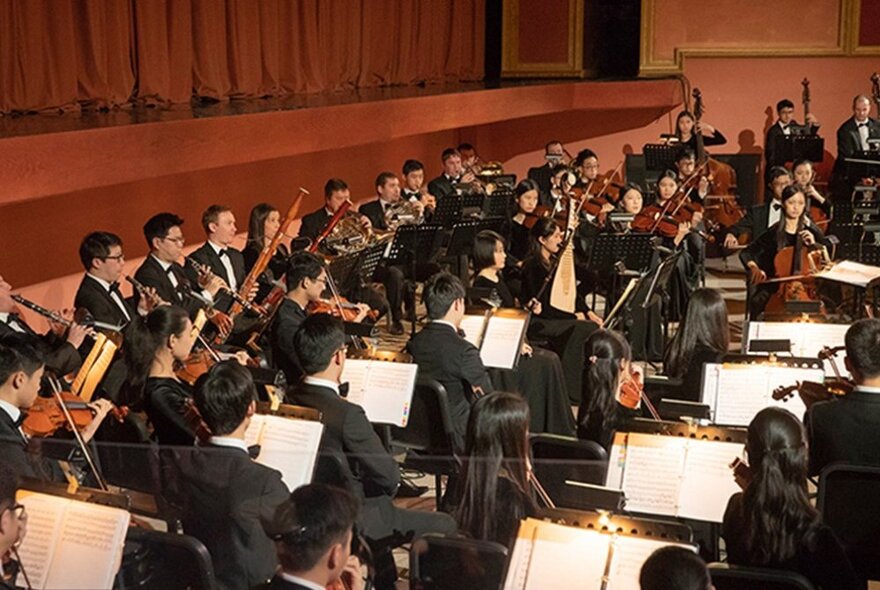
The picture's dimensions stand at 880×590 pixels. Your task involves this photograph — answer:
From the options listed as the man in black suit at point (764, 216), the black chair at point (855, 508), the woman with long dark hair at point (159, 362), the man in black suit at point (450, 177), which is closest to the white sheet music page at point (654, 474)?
the black chair at point (855, 508)

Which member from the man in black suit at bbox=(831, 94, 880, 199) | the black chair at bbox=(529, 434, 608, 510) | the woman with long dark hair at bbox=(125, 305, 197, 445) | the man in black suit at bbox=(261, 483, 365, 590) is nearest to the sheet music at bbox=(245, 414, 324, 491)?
the woman with long dark hair at bbox=(125, 305, 197, 445)

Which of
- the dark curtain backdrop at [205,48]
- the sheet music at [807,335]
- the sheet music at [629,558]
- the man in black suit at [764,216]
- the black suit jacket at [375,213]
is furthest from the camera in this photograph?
the black suit jacket at [375,213]

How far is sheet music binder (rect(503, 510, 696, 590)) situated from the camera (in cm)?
357

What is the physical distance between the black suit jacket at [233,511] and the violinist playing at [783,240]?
541 centimetres

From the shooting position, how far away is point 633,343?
920cm

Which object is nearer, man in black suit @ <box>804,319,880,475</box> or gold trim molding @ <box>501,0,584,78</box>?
man in black suit @ <box>804,319,880,475</box>

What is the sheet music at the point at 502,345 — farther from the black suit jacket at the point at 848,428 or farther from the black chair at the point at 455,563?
the black chair at the point at 455,563

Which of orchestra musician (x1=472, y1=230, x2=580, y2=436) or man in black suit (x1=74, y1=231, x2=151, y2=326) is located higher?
man in black suit (x1=74, y1=231, x2=151, y2=326)

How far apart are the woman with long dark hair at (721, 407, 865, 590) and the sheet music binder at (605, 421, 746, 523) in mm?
450

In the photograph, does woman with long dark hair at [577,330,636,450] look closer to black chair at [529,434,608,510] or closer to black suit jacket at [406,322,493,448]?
black chair at [529,434,608,510]

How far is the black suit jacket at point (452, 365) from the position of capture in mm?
6145

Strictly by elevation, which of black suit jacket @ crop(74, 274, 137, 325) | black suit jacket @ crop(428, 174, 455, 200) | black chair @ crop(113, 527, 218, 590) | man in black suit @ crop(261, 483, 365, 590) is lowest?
black chair @ crop(113, 527, 218, 590)

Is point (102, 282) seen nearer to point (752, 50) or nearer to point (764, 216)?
point (764, 216)

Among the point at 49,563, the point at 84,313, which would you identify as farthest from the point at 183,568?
the point at 84,313
